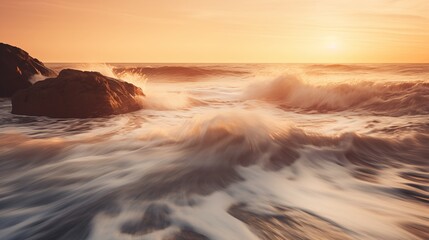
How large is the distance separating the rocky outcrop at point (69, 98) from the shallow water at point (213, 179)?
0.41m

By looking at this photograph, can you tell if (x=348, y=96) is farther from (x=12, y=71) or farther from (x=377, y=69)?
(x=377, y=69)

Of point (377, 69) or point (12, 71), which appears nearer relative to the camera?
point (12, 71)

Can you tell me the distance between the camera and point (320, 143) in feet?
15.2

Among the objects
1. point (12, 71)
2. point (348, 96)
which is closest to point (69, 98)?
point (12, 71)

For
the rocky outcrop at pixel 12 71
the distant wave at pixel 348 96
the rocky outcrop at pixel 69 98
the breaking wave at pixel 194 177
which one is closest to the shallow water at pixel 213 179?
the breaking wave at pixel 194 177

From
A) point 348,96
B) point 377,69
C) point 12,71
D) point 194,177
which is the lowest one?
point 12,71

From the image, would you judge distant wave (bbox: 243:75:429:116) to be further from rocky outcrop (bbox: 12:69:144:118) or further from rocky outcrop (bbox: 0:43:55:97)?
rocky outcrop (bbox: 0:43:55:97)

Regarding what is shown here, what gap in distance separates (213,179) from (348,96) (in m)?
8.19

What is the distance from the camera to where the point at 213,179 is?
11.1 ft

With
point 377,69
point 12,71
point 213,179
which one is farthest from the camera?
point 377,69

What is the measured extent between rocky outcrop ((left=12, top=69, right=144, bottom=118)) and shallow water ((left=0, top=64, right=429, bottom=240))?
1.36ft

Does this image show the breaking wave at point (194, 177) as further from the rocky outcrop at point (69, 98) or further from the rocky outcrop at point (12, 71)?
the rocky outcrop at point (12, 71)

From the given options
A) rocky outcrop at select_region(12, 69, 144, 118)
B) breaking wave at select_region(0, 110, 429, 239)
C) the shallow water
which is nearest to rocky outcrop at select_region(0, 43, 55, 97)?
rocky outcrop at select_region(12, 69, 144, 118)

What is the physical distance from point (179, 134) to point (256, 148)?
1.48 meters
